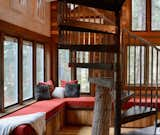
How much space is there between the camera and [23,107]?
5625 millimetres

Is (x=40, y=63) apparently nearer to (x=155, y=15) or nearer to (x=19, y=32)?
(x=19, y=32)

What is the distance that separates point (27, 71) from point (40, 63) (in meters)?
0.96

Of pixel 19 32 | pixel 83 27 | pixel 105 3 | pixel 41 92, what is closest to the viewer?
pixel 105 3

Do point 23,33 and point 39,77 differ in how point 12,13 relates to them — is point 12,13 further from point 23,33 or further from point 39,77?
point 39,77

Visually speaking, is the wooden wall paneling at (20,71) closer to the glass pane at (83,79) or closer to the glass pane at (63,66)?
the glass pane at (63,66)

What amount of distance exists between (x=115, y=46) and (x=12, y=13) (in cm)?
237

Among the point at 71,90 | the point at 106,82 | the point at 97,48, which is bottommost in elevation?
the point at 71,90

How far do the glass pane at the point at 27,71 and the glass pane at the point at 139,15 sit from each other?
2.83m

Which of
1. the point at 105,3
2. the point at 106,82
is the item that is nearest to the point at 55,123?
the point at 106,82

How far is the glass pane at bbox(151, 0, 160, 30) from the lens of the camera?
7.44 metres

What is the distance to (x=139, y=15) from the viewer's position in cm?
751

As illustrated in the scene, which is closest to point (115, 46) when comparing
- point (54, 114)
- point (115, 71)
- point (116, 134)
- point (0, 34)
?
point (115, 71)

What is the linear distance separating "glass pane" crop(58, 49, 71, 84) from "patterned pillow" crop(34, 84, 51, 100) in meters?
1.16

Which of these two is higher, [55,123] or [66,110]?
[66,110]
